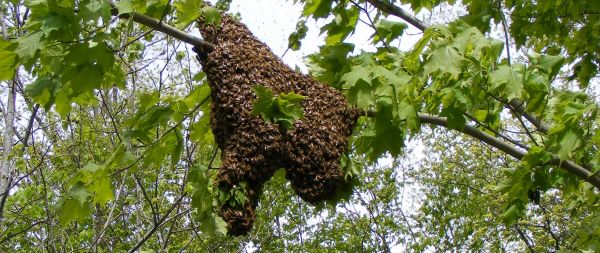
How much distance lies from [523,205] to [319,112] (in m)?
1.76

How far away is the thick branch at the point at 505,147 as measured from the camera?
411 cm

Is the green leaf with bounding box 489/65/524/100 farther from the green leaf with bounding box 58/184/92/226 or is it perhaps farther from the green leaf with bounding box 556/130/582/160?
the green leaf with bounding box 58/184/92/226

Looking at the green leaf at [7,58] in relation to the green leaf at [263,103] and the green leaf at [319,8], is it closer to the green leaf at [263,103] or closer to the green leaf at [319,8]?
the green leaf at [263,103]

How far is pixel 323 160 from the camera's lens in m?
3.45

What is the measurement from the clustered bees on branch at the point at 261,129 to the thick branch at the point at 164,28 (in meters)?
0.06

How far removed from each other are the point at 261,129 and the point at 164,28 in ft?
2.38

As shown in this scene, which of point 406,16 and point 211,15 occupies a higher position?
point 406,16

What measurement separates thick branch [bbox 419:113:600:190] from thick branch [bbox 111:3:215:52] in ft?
4.07

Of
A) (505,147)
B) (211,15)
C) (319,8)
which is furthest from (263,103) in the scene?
(505,147)

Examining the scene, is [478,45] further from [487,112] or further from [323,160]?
[487,112]

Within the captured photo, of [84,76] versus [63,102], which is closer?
[84,76]

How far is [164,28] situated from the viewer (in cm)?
366

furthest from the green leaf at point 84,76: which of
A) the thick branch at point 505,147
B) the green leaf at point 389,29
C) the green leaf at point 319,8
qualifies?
the thick branch at point 505,147

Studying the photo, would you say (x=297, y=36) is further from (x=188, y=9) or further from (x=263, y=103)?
(x=263, y=103)
